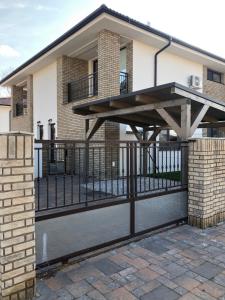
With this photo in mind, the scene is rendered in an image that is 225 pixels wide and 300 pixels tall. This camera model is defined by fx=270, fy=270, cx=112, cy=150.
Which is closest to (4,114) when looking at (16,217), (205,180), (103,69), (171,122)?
(103,69)

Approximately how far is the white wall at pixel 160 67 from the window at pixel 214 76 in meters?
1.07

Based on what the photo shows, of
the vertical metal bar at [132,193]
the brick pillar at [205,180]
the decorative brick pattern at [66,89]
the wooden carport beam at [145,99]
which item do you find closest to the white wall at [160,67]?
the decorative brick pattern at [66,89]

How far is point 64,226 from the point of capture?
124 inches

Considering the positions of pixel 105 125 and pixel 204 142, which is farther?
pixel 105 125

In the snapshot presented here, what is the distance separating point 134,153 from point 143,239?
1.27m

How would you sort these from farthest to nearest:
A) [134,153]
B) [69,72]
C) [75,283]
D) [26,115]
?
[26,115]
[69,72]
[134,153]
[75,283]

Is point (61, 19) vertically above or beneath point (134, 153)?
above

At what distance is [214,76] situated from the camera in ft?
46.9

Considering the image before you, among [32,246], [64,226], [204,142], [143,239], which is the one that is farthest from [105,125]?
[32,246]

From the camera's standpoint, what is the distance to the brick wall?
14992 mm

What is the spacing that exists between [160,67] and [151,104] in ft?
18.1

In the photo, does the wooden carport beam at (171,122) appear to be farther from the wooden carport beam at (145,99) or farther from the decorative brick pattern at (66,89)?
the decorative brick pattern at (66,89)

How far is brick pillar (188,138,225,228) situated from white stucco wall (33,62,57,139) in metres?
9.23

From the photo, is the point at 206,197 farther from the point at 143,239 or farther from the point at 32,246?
the point at 32,246
